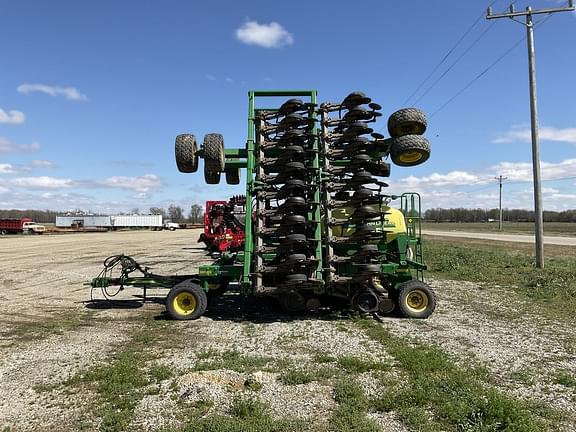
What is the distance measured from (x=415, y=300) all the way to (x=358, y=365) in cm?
359

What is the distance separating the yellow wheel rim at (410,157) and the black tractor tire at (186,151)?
14.5 ft

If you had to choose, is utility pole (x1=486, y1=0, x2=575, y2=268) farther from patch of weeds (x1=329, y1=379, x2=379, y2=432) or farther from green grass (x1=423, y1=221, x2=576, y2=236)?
green grass (x1=423, y1=221, x2=576, y2=236)

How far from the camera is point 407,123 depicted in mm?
9383

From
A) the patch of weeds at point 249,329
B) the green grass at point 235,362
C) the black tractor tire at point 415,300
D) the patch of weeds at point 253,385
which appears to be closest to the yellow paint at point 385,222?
the black tractor tire at point 415,300

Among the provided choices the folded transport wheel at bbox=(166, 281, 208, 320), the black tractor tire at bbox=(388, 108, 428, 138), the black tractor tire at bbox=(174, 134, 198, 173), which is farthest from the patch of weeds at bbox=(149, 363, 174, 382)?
the black tractor tire at bbox=(388, 108, 428, 138)

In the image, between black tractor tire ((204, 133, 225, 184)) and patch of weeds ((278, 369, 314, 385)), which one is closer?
Answer: patch of weeds ((278, 369, 314, 385))

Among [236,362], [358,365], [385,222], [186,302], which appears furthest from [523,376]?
[186,302]

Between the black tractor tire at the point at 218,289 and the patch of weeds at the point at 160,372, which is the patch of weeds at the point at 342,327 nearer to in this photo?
the black tractor tire at the point at 218,289

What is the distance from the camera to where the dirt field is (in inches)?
180

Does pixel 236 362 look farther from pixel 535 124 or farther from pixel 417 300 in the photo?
pixel 535 124

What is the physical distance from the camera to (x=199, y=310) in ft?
29.3

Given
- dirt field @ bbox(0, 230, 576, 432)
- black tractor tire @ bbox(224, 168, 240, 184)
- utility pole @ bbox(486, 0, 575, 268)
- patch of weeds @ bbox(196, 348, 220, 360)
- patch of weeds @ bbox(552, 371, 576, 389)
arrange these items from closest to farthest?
dirt field @ bbox(0, 230, 576, 432) < patch of weeds @ bbox(552, 371, 576, 389) < patch of weeds @ bbox(196, 348, 220, 360) < black tractor tire @ bbox(224, 168, 240, 184) < utility pole @ bbox(486, 0, 575, 268)

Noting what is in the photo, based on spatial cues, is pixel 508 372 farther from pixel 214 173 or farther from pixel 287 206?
pixel 214 173

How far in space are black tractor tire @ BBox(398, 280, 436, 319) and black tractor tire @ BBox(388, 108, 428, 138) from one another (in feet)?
10.4
